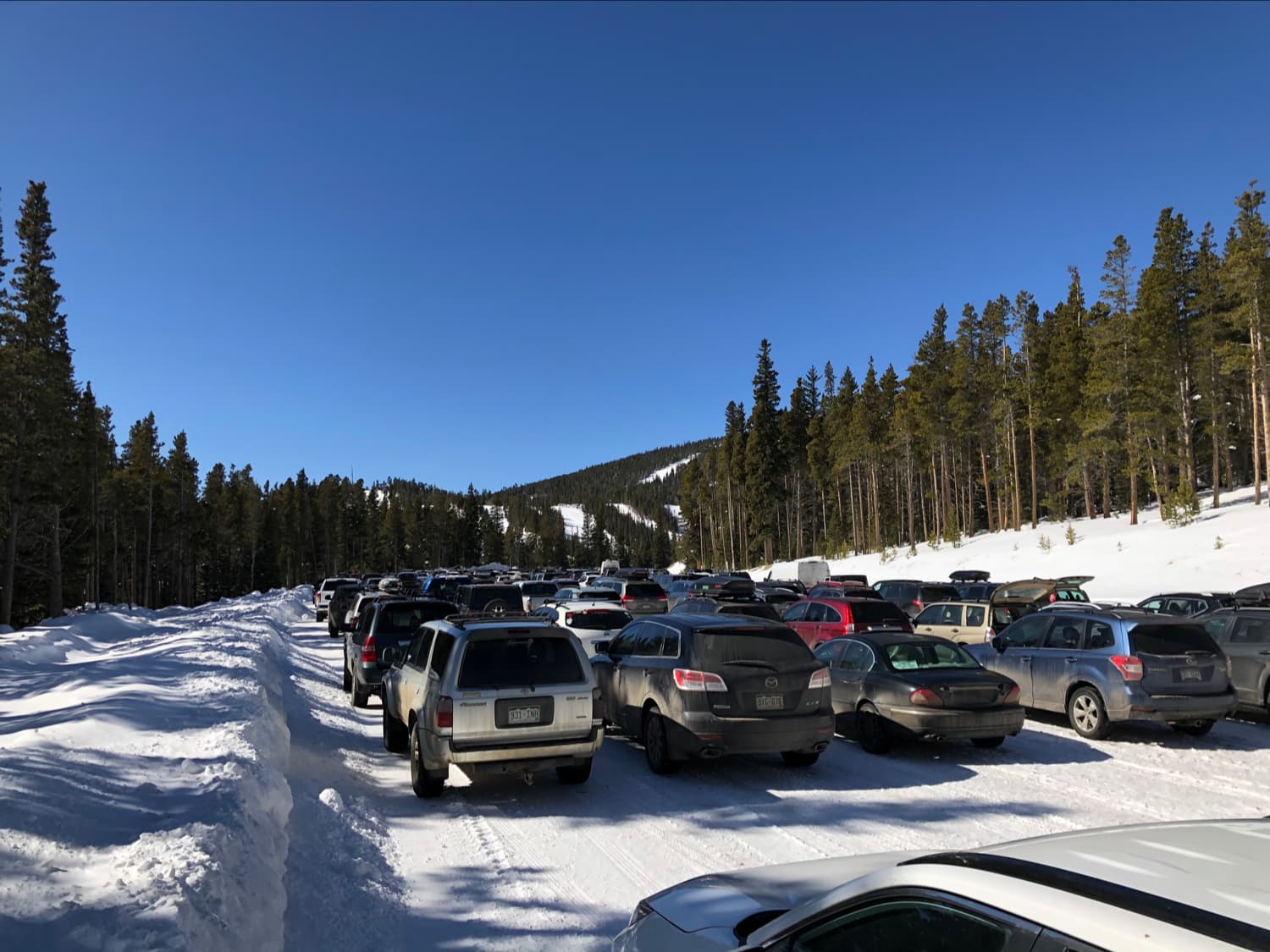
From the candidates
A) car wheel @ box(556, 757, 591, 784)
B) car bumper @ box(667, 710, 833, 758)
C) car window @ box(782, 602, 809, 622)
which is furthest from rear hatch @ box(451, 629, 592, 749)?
car window @ box(782, 602, 809, 622)

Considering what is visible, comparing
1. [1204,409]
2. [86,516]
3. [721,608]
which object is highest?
[1204,409]

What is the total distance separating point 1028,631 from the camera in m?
12.8

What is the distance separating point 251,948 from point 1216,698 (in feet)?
38.6

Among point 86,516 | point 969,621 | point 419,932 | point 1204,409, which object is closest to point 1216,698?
point 969,621

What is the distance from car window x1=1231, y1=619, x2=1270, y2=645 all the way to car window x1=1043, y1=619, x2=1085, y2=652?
3.05m

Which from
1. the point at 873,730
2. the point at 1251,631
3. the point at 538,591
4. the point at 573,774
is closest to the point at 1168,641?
the point at 1251,631

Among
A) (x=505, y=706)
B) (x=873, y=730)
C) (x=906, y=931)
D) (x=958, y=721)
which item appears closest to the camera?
(x=906, y=931)

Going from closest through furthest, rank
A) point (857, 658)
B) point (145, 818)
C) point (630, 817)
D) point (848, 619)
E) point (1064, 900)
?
point (1064, 900) < point (145, 818) < point (630, 817) < point (857, 658) < point (848, 619)

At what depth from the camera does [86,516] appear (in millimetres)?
56031

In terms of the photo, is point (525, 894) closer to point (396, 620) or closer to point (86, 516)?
point (396, 620)

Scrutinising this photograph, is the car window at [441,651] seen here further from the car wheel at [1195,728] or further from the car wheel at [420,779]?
the car wheel at [1195,728]

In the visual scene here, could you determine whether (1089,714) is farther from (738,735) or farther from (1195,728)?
(738,735)

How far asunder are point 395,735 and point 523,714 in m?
3.43

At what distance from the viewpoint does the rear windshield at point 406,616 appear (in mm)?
14021
